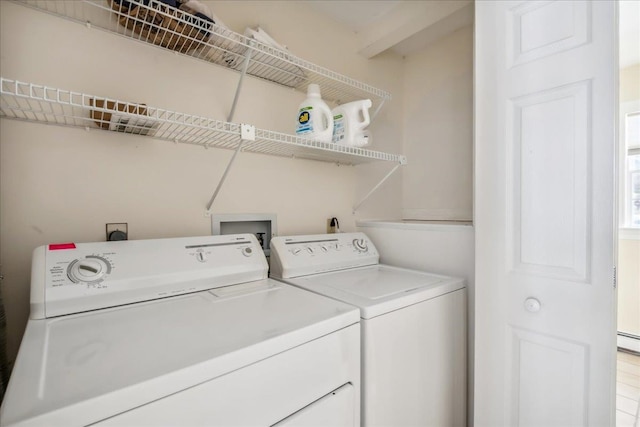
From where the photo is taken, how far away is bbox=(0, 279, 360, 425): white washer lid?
60 centimetres

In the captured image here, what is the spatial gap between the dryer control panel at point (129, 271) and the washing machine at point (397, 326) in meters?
0.29

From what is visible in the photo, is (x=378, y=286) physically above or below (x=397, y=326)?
above

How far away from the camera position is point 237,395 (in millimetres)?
788

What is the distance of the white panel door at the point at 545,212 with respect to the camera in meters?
1.12

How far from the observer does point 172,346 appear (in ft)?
2.65

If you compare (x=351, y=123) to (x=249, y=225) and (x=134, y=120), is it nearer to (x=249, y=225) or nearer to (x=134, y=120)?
(x=249, y=225)

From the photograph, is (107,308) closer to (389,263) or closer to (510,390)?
(389,263)

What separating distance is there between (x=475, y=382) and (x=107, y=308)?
5.54ft

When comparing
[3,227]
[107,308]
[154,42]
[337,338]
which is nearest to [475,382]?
[337,338]

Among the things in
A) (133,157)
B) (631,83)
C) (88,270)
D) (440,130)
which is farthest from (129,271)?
(631,83)

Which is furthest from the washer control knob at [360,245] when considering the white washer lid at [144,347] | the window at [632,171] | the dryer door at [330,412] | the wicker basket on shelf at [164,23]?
the window at [632,171]

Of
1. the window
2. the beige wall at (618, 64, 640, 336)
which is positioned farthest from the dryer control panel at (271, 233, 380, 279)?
the window

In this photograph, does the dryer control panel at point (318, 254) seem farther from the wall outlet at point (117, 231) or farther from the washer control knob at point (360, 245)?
the wall outlet at point (117, 231)

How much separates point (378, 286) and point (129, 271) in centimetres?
108
